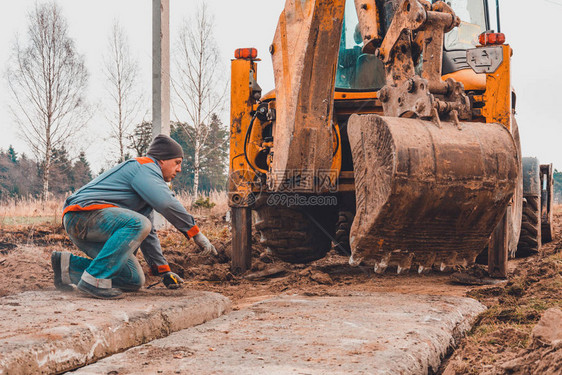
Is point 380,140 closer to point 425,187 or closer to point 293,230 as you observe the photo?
point 425,187

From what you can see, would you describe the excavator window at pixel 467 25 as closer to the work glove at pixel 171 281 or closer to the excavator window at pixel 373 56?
the excavator window at pixel 373 56

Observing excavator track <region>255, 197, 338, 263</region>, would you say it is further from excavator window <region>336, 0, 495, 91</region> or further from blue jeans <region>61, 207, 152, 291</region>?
blue jeans <region>61, 207, 152, 291</region>

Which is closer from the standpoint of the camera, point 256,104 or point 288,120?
point 288,120

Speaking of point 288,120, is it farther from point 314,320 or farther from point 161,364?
point 161,364

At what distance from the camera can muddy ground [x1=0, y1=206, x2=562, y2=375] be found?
2465 mm

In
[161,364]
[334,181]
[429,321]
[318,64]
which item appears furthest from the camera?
[334,181]

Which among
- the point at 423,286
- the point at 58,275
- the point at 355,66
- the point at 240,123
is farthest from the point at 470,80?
the point at 58,275

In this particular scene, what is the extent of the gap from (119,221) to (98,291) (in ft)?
1.55

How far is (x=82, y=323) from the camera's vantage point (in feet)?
9.12

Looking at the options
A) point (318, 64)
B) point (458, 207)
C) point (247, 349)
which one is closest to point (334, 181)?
point (318, 64)

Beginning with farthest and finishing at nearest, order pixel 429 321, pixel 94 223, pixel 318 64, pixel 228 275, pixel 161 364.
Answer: pixel 228 275
pixel 318 64
pixel 94 223
pixel 429 321
pixel 161 364

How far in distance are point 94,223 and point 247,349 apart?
70.2 inches

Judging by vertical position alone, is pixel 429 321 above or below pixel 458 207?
below

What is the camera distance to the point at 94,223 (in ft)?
13.0
